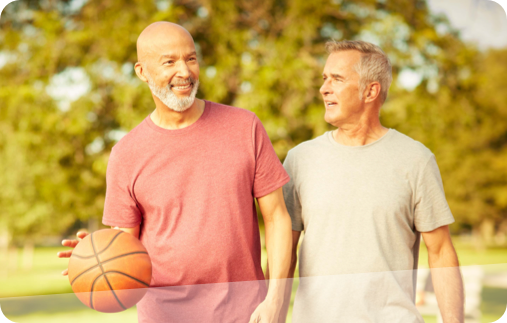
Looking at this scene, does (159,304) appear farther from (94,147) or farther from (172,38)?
(94,147)

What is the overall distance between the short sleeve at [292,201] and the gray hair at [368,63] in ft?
1.87

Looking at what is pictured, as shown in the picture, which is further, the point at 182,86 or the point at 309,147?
the point at 309,147

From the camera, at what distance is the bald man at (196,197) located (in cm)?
280

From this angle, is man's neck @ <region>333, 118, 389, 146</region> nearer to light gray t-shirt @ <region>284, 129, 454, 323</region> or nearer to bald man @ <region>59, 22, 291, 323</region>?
light gray t-shirt @ <region>284, 129, 454, 323</region>

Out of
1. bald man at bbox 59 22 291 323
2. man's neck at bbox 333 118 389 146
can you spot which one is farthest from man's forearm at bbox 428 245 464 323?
bald man at bbox 59 22 291 323

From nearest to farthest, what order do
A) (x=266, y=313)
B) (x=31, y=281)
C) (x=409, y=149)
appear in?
1. (x=266, y=313)
2. (x=409, y=149)
3. (x=31, y=281)

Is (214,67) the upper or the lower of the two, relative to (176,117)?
upper

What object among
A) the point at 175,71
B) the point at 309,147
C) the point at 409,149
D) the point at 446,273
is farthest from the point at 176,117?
the point at 446,273

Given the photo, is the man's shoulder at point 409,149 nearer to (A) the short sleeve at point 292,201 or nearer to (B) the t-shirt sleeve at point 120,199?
(A) the short sleeve at point 292,201

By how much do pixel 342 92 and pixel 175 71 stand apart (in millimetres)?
903

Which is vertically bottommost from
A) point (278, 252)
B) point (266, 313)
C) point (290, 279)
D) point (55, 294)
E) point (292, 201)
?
point (55, 294)

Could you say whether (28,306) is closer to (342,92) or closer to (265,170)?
(265,170)

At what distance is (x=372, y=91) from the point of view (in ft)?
9.98

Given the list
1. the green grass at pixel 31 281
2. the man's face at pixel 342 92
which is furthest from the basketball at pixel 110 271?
the green grass at pixel 31 281
